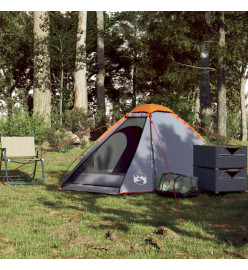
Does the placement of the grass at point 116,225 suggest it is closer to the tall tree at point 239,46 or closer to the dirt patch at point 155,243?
the dirt patch at point 155,243

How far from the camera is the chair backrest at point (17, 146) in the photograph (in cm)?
874

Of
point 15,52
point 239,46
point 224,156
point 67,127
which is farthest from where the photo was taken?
point 15,52

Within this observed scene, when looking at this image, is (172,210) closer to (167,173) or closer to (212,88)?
(167,173)

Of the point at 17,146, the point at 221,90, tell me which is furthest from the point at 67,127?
the point at 17,146

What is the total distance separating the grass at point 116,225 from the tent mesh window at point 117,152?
1.30 m

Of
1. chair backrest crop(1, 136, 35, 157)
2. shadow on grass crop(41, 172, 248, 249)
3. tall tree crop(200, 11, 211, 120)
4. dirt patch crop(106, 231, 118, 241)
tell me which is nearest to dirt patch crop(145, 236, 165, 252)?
dirt patch crop(106, 231, 118, 241)

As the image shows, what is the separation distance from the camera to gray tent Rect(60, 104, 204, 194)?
7.70 meters

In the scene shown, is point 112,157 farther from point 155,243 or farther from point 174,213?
point 155,243

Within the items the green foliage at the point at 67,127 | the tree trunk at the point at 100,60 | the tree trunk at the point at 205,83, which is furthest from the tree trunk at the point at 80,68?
the tree trunk at the point at 205,83

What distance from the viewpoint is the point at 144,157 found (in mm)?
7859

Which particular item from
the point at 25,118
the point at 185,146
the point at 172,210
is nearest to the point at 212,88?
the point at 25,118

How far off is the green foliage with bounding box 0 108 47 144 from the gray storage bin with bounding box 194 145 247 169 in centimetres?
1168

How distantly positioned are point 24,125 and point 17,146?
32.0ft

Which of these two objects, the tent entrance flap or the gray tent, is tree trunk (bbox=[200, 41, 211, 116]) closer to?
the tent entrance flap
